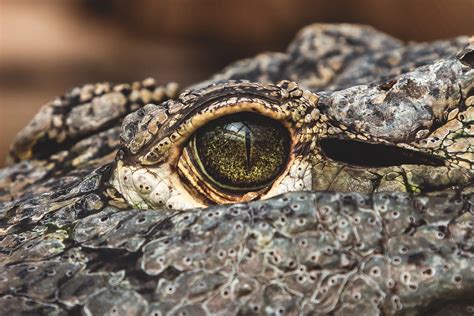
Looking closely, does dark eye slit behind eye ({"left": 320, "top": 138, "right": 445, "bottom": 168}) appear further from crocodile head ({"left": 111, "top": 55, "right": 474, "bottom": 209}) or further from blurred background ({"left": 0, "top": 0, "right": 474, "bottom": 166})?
blurred background ({"left": 0, "top": 0, "right": 474, "bottom": 166})

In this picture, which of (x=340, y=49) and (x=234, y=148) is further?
(x=340, y=49)

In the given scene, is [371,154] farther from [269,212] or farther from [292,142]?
[269,212]

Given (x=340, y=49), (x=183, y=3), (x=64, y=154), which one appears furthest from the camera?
(x=183, y=3)

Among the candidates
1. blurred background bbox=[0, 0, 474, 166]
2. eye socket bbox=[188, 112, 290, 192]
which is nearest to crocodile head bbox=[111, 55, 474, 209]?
eye socket bbox=[188, 112, 290, 192]

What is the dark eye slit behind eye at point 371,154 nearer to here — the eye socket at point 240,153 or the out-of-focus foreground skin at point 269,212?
the out-of-focus foreground skin at point 269,212

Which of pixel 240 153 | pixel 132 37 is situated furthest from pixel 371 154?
pixel 132 37

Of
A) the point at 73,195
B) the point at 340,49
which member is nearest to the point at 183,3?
the point at 340,49

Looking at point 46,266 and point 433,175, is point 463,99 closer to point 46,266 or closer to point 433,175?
point 433,175

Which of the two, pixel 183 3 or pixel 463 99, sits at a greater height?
pixel 183 3
